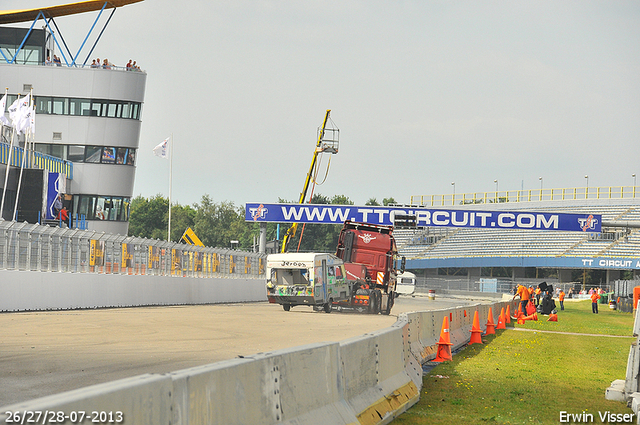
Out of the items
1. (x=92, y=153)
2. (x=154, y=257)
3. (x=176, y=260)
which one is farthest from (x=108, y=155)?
(x=154, y=257)

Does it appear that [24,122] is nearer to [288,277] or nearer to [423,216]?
[288,277]

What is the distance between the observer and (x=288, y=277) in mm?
30750

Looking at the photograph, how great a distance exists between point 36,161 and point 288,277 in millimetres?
30472

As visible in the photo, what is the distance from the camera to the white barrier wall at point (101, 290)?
2241 cm

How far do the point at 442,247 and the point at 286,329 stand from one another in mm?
73494

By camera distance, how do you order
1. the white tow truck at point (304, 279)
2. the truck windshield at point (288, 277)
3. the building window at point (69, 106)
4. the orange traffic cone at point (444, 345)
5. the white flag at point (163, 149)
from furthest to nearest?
the building window at point (69, 106), the white flag at point (163, 149), the truck windshield at point (288, 277), the white tow truck at point (304, 279), the orange traffic cone at point (444, 345)

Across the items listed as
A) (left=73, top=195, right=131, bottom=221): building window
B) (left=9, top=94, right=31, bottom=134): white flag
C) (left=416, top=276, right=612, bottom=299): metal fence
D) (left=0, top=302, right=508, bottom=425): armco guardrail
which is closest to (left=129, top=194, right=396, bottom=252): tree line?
(left=416, top=276, right=612, bottom=299): metal fence

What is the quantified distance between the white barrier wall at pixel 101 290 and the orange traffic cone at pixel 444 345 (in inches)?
514

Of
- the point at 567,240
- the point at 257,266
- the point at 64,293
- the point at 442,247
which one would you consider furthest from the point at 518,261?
the point at 64,293

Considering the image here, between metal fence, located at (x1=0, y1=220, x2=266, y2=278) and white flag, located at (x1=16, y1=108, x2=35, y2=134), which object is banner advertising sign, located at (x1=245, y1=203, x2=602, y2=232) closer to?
white flag, located at (x1=16, y1=108, x2=35, y2=134)

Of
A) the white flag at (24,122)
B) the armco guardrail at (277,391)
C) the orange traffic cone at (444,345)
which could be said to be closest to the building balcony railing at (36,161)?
the white flag at (24,122)

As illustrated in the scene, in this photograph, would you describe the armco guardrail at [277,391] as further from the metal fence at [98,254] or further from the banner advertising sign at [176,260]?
the banner advertising sign at [176,260]

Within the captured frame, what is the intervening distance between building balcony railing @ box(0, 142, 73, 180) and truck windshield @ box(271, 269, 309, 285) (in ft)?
91.2

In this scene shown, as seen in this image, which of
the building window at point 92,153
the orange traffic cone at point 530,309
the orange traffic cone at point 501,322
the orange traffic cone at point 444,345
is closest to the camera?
the orange traffic cone at point 444,345
